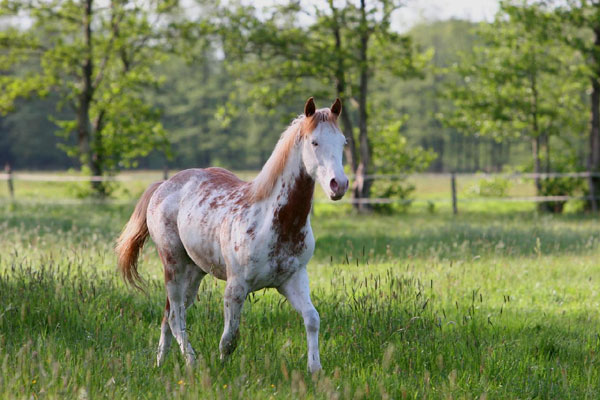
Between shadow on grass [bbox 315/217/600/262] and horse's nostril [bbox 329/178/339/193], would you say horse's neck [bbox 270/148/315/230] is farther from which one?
shadow on grass [bbox 315/217/600/262]

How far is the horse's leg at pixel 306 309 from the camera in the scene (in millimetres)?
3912

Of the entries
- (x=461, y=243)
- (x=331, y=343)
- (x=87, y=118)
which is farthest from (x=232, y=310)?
(x=87, y=118)

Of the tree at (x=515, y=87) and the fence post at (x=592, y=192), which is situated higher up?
the tree at (x=515, y=87)

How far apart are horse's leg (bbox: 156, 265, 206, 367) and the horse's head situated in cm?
152

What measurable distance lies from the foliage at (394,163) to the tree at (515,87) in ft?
5.70

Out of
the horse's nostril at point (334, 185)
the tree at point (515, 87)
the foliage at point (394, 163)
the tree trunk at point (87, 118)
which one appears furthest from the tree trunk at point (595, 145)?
the horse's nostril at point (334, 185)

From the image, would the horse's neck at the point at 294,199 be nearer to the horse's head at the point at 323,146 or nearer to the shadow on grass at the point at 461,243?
the horse's head at the point at 323,146

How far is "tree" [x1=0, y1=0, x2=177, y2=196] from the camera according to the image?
20.4 m

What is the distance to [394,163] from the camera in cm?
2250

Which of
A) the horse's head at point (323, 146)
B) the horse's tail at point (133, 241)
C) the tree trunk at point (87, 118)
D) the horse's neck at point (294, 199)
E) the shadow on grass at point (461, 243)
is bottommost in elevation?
the shadow on grass at point (461, 243)

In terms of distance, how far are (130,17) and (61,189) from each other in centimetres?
691

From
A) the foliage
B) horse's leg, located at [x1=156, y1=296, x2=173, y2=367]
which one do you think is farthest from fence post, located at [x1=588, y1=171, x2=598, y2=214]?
horse's leg, located at [x1=156, y1=296, x2=173, y2=367]

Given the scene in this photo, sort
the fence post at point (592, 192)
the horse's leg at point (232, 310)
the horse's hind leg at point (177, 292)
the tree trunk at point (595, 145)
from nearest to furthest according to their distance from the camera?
the horse's leg at point (232, 310) → the horse's hind leg at point (177, 292) → the fence post at point (592, 192) → the tree trunk at point (595, 145)

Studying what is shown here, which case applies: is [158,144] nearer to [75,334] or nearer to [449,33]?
[75,334]
